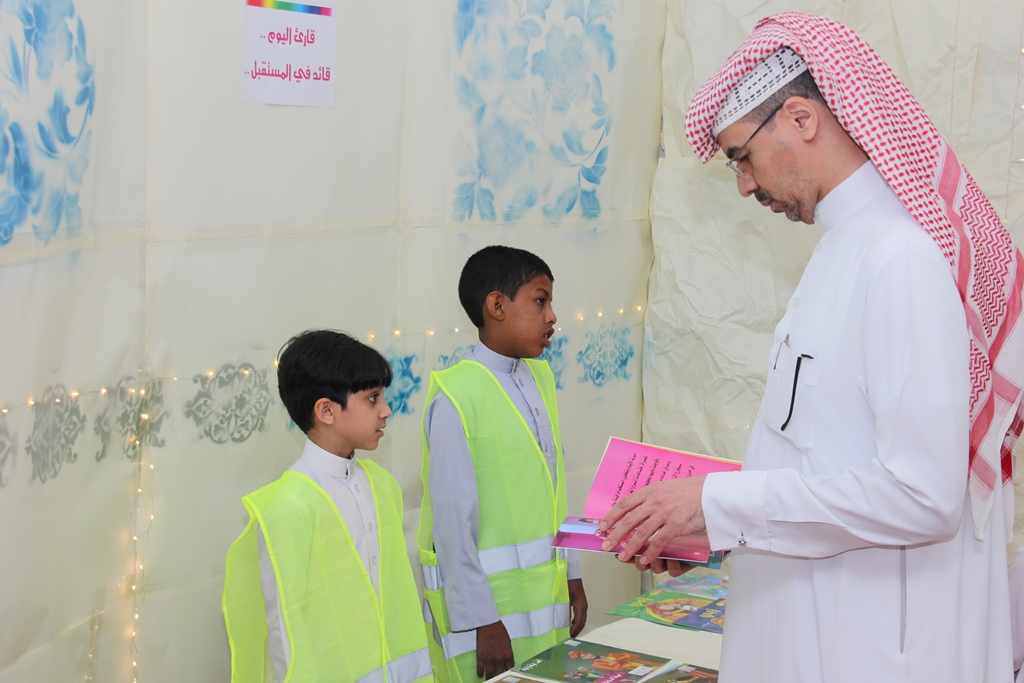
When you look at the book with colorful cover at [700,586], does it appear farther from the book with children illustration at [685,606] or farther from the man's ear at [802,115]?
the man's ear at [802,115]

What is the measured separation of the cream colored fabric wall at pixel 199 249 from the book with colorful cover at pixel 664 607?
26.9 inches

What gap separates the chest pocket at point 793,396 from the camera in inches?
60.4

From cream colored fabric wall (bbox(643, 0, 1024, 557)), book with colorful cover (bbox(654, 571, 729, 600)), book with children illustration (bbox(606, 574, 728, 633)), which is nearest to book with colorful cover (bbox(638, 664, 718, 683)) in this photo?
book with children illustration (bbox(606, 574, 728, 633))

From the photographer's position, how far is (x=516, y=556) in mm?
2629

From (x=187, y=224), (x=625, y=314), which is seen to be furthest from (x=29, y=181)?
(x=625, y=314)

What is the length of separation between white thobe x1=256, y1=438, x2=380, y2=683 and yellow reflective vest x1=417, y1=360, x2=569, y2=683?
1.15 ft

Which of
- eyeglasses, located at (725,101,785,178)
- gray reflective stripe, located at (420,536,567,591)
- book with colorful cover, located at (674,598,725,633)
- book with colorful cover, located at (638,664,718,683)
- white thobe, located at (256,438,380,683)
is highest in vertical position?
eyeglasses, located at (725,101,785,178)

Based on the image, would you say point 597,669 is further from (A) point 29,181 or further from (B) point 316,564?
(A) point 29,181

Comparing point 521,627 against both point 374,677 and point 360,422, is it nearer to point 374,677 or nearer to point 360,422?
point 374,677

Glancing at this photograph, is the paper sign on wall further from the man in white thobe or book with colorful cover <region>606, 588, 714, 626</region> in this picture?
book with colorful cover <region>606, 588, 714, 626</region>

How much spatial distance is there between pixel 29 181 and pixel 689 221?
244cm

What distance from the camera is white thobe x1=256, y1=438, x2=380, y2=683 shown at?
2078mm

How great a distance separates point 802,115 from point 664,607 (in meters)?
1.71

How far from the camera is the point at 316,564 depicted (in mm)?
2096
